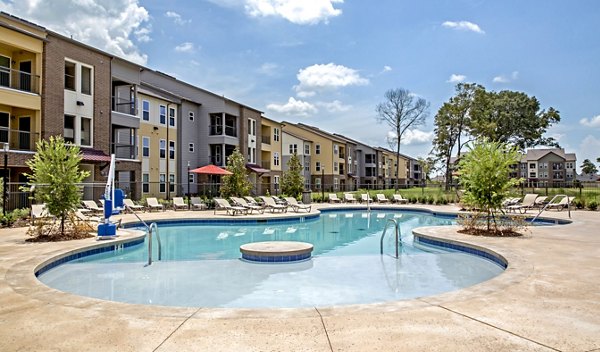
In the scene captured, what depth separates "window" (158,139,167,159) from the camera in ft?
96.5

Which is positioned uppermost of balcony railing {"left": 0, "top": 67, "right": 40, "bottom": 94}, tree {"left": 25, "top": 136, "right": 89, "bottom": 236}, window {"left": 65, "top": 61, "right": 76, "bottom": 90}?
window {"left": 65, "top": 61, "right": 76, "bottom": 90}

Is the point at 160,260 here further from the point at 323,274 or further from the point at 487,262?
the point at 487,262

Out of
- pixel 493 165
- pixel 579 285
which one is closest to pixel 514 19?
pixel 493 165

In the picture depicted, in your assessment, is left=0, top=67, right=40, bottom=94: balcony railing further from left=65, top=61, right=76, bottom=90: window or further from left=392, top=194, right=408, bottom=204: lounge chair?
left=392, top=194, right=408, bottom=204: lounge chair

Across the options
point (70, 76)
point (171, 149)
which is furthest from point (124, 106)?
→ point (171, 149)

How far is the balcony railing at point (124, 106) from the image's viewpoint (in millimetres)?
25172

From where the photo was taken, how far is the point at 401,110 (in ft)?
157

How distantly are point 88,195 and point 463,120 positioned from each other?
35.2 metres

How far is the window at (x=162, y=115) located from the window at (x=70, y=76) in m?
8.13

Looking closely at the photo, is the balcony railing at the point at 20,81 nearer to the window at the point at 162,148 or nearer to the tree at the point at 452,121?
the window at the point at 162,148

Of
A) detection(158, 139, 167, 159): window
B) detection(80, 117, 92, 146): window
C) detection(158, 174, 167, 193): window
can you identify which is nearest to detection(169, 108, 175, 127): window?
detection(158, 139, 167, 159): window

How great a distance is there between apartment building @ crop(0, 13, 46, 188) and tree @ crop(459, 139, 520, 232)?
59.9 ft

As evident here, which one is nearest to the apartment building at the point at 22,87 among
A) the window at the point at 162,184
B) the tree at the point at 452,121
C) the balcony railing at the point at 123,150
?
the balcony railing at the point at 123,150

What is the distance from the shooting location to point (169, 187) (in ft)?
98.5
